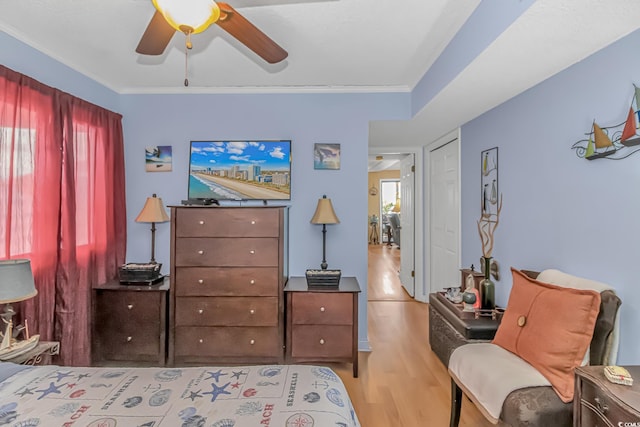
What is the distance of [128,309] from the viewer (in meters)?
2.66

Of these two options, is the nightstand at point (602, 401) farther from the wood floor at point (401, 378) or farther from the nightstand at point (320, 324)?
the nightstand at point (320, 324)

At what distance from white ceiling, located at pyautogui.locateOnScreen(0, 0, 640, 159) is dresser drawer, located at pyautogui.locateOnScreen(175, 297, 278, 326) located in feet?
6.12

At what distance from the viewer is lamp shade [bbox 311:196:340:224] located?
2.88m

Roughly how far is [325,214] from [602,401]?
206cm

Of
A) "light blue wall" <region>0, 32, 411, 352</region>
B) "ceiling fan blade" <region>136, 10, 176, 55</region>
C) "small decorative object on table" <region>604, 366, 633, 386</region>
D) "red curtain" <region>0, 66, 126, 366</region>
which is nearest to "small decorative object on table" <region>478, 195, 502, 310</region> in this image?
"light blue wall" <region>0, 32, 411, 352</region>

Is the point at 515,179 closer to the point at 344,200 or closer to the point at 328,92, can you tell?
the point at 344,200

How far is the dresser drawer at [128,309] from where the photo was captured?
2.65 meters

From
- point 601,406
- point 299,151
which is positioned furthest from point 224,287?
point 601,406

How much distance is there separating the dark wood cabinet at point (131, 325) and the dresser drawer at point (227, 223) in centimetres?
55

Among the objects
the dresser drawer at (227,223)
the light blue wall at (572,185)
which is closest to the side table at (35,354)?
the dresser drawer at (227,223)

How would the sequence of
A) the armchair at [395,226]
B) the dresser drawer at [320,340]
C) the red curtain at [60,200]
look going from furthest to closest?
the armchair at [395,226] → the dresser drawer at [320,340] → the red curtain at [60,200]

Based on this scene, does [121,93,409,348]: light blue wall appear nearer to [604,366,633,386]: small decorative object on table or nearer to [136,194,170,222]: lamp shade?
[136,194,170,222]: lamp shade

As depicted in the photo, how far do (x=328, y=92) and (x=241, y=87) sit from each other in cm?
81

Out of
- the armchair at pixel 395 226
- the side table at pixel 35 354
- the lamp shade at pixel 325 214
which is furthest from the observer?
the armchair at pixel 395 226
